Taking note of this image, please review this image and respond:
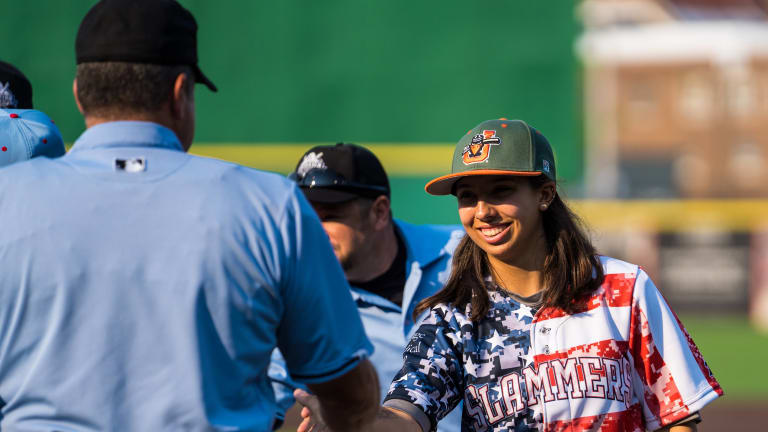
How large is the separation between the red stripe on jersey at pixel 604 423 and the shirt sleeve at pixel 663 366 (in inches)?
2.2

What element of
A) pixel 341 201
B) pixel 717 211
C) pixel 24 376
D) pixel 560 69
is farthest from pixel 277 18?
pixel 717 211

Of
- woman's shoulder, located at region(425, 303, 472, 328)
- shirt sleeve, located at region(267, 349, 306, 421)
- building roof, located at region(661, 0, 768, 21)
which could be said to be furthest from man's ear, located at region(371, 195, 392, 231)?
building roof, located at region(661, 0, 768, 21)

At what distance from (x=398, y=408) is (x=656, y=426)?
26.2 inches

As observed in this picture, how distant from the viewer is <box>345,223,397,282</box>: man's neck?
153 inches

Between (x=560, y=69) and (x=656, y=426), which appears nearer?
(x=656, y=426)

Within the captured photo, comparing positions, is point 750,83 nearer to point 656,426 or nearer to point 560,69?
Result: point 560,69

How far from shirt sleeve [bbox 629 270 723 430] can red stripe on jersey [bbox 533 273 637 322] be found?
0.03m

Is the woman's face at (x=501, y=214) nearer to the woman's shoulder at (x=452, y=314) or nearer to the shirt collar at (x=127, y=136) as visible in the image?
the woman's shoulder at (x=452, y=314)

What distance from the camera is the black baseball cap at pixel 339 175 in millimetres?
3865

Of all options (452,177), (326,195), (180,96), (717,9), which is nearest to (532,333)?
(452,177)

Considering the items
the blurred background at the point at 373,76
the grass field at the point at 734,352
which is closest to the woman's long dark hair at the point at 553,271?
the blurred background at the point at 373,76

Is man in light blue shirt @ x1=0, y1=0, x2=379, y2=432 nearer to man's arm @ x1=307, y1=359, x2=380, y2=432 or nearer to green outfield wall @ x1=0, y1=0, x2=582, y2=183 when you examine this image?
man's arm @ x1=307, y1=359, x2=380, y2=432

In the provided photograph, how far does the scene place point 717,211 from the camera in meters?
21.2

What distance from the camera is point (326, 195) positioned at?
3852 mm
